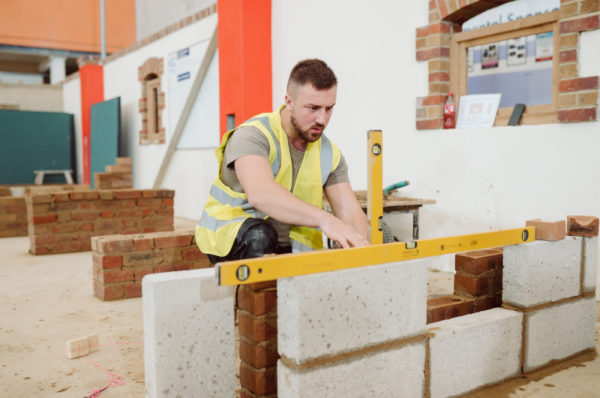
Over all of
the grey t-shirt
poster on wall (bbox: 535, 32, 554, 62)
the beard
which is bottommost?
the grey t-shirt

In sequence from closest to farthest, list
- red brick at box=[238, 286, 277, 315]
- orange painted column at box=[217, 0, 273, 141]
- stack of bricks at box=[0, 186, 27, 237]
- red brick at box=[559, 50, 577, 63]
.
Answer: red brick at box=[238, 286, 277, 315], red brick at box=[559, 50, 577, 63], orange painted column at box=[217, 0, 273, 141], stack of bricks at box=[0, 186, 27, 237]

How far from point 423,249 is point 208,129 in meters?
6.21

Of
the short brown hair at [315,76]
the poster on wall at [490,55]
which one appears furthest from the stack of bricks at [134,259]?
the poster on wall at [490,55]

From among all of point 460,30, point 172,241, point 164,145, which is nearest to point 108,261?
point 172,241

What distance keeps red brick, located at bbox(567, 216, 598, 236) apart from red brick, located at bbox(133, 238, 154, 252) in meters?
2.87

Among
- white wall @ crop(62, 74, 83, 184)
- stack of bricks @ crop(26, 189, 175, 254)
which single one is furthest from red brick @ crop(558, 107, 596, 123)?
white wall @ crop(62, 74, 83, 184)

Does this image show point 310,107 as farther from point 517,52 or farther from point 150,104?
point 150,104

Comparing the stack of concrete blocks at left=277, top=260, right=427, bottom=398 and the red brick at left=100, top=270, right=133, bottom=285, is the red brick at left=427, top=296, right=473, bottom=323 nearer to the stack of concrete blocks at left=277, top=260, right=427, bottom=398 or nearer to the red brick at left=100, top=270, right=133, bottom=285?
the stack of concrete blocks at left=277, top=260, right=427, bottom=398

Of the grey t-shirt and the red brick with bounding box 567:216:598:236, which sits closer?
the grey t-shirt

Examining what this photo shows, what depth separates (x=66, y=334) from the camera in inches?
119

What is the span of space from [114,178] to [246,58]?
3239 mm

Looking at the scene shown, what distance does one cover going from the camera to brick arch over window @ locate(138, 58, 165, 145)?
30.4ft

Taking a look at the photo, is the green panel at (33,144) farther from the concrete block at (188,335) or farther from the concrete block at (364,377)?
the concrete block at (364,377)

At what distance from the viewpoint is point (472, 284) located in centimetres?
256
